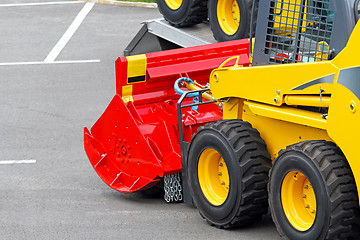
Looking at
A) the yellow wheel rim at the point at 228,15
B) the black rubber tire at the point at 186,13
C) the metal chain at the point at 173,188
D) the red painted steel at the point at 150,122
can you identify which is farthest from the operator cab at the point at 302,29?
the black rubber tire at the point at 186,13

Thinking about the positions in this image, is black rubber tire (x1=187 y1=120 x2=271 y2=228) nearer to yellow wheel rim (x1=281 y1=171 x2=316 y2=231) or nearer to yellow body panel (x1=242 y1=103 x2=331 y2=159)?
yellow body panel (x1=242 y1=103 x2=331 y2=159)

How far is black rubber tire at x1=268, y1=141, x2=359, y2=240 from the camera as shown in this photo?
5453mm

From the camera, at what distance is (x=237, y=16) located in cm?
975

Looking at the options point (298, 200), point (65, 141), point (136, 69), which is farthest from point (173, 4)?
point (298, 200)

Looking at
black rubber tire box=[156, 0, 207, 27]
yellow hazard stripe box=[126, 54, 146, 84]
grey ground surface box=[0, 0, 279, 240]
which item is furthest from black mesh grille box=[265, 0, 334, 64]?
black rubber tire box=[156, 0, 207, 27]

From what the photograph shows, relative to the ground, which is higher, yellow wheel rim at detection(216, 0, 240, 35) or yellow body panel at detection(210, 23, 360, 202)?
yellow body panel at detection(210, 23, 360, 202)

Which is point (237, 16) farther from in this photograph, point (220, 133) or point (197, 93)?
point (220, 133)

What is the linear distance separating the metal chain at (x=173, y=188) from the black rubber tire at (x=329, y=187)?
1.74 m

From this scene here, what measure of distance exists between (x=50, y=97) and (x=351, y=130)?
271 inches

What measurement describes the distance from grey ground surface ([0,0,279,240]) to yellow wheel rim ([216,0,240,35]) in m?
2.15

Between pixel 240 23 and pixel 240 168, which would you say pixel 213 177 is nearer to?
pixel 240 168

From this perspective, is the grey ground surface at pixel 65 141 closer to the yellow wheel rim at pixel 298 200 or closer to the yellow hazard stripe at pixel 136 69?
the yellow wheel rim at pixel 298 200

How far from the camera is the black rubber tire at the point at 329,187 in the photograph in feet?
17.9

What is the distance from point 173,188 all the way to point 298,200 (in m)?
1.68
